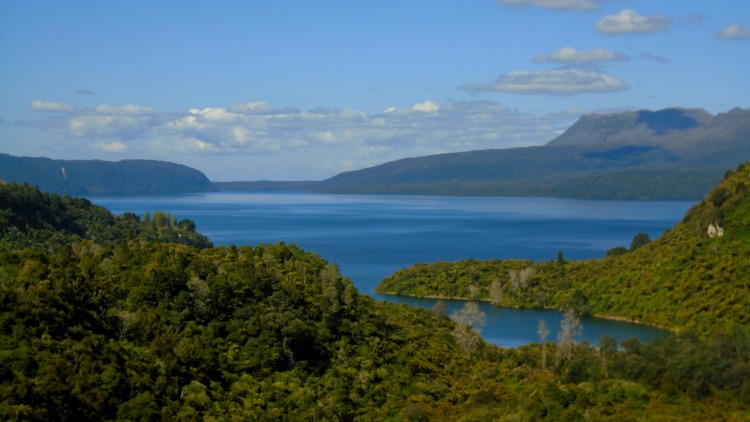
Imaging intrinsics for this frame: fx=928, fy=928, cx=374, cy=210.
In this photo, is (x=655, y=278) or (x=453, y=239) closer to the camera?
(x=655, y=278)

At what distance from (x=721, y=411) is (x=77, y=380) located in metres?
21.7

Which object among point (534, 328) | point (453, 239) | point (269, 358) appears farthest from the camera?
point (453, 239)

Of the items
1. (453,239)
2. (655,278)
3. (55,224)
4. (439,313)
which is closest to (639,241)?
(655,278)

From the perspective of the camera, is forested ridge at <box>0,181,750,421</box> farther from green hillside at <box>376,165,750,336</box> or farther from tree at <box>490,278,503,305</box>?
tree at <box>490,278,503,305</box>

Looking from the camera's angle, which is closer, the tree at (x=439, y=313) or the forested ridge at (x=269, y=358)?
the forested ridge at (x=269, y=358)

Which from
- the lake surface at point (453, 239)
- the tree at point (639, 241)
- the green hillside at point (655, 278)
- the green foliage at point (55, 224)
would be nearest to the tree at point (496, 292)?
the green hillside at point (655, 278)

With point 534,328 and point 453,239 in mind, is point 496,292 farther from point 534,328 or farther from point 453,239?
point 453,239

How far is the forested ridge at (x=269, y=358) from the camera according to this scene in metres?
29.4

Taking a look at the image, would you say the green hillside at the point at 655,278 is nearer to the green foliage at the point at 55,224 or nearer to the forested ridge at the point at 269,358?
the forested ridge at the point at 269,358

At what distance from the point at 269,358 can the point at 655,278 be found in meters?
40.5

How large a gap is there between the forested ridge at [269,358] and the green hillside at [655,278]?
15256mm

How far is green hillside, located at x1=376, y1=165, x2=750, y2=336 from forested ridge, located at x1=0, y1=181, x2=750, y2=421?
1526 centimetres

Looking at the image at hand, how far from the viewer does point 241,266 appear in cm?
4500

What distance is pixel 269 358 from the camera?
36.6 m
